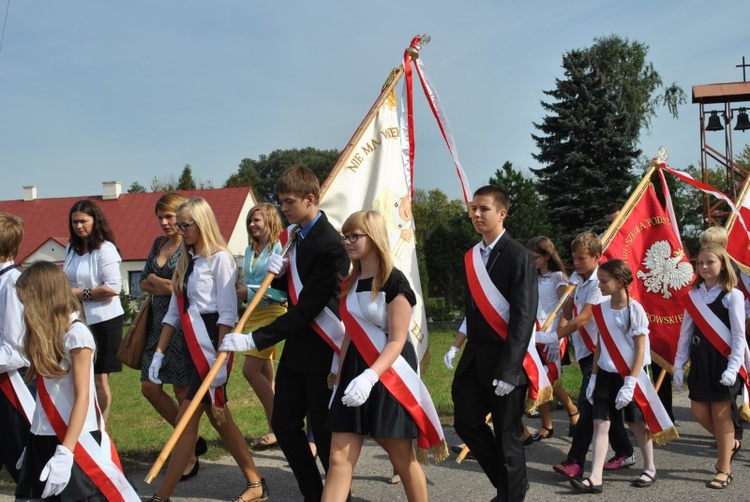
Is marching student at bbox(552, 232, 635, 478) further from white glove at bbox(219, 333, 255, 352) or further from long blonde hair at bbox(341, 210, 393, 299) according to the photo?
white glove at bbox(219, 333, 255, 352)

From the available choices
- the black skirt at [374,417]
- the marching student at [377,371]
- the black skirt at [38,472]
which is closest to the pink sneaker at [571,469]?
the marching student at [377,371]

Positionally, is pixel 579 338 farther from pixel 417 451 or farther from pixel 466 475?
pixel 417 451

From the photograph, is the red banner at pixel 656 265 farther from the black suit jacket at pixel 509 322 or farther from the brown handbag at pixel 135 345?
the brown handbag at pixel 135 345

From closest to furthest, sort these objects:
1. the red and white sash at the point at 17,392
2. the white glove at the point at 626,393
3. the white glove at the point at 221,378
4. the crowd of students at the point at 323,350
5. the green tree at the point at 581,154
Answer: the crowd of students at the point at 323,350, the red and white sash at the point at 17,392, the white glove at the point at 221,378, the white glove at the point at 626,393, the green tree at the point at 581,154

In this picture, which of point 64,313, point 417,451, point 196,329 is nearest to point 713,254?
point 417,451

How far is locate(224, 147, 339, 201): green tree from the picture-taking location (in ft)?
245

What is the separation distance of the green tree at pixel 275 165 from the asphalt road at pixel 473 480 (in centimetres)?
6681

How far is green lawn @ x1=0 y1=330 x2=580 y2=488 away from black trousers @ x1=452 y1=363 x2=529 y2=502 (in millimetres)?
1242

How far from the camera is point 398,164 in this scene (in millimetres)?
6500

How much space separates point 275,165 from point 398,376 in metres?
74.2

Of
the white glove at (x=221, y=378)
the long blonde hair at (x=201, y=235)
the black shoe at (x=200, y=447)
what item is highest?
the long blonde hair at (x=201, y=235)

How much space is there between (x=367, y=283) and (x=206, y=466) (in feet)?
8.94

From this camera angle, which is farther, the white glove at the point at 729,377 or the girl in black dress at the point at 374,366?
the white glove at the point at 729,377

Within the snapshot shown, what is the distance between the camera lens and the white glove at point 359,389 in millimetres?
4090
